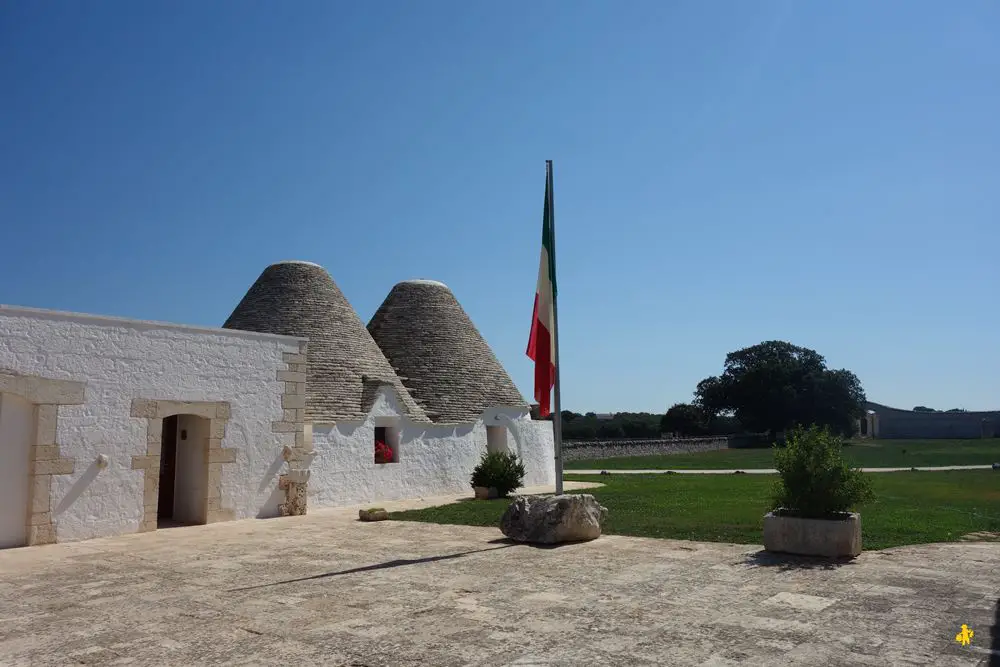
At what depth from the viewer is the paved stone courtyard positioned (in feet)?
16.1

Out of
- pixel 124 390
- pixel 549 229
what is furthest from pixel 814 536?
pixel 124 390

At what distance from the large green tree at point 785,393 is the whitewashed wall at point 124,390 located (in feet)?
176

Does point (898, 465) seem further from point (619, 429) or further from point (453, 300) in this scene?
point (619, 429)

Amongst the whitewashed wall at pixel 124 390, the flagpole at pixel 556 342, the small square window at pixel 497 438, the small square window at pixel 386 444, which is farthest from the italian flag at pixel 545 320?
the small square window at pixel 497 438

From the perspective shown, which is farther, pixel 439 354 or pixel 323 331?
pixel 439 354

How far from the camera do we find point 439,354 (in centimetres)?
2217

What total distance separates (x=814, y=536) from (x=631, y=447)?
3520cm

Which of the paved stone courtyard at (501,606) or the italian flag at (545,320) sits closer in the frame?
the paved stone courtyard at (501,606)

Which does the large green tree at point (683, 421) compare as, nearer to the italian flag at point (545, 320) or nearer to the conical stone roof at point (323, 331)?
the conical stone roof at point (323, 331)

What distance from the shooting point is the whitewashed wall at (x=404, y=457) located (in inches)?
648

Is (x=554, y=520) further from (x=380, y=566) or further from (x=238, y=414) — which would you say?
(x=238, y=414)

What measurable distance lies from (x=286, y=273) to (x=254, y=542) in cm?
1087

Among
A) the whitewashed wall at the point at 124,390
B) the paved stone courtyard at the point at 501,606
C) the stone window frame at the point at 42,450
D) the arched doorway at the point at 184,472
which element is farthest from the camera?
the arched doorway at the point at 184,472

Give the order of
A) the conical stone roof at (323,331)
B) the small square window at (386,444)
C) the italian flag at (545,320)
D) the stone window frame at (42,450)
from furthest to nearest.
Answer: the small square window at (386,444) < the conical stone roof at (323,331) < the stone window frame at (42,450) < the italian flag at (545,320)
